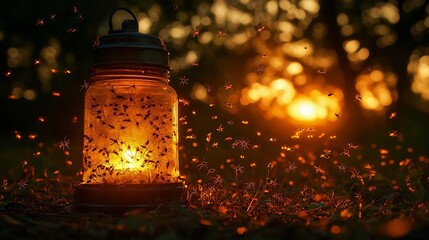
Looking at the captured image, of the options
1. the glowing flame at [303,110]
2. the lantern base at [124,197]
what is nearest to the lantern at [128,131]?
the lantern base at [124,197]

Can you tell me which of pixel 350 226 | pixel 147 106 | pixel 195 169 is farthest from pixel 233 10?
pixel 350 226

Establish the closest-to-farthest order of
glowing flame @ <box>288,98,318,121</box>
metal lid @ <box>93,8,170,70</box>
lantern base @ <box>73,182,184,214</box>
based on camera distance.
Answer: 1. lantern base @ <box>73,182,184,214</box>
2. metal lid @ <box>93,8,170,70</box>
3. glowing flame @ <box>288,98,318,121</box>

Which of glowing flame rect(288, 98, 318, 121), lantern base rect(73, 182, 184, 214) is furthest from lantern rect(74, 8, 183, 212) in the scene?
glowing flame rect(288, 98, 318, 121)

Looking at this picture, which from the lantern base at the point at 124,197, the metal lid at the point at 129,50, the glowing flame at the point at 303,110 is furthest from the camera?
the glowing flame at the point at 303,110

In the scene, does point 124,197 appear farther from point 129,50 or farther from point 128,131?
point 129,50

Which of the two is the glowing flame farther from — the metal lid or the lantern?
the metal lid

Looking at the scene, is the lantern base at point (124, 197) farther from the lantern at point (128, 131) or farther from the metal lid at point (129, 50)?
the metal lid at point (129, 50)

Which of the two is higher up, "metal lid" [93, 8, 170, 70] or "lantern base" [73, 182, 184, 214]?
"metal lid" [93, 8, 170, 70]
